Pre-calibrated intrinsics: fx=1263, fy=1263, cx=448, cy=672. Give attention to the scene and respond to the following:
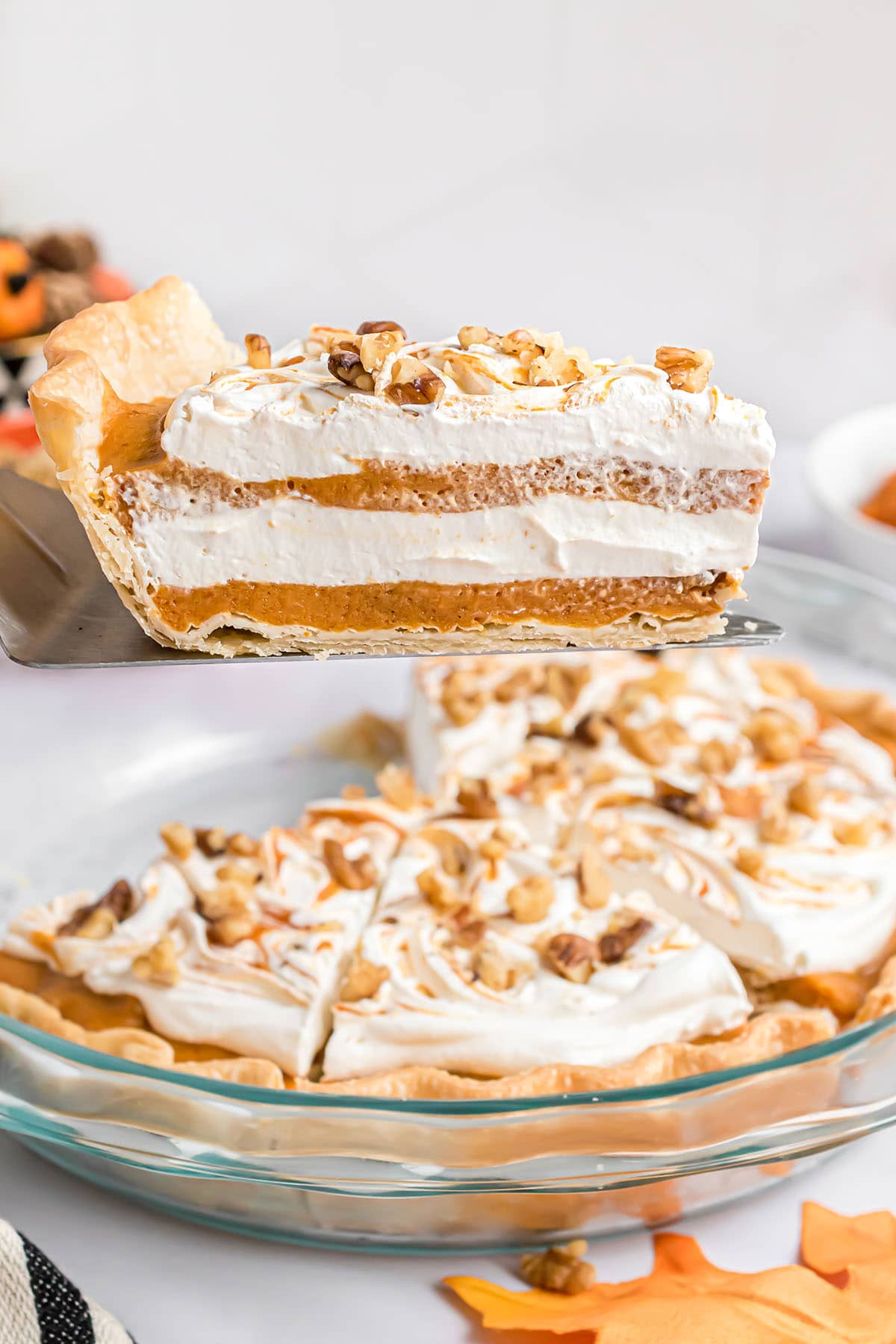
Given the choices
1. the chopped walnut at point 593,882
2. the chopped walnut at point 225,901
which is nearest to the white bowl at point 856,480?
the chopped walnut at point 593,882

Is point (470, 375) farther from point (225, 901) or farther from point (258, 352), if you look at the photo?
point (225, 901)

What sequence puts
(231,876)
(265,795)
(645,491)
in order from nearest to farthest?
1. (645,491)
2. (231,876)
3. (265,795)

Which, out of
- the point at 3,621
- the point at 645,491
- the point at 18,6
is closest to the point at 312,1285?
the point at 3,621

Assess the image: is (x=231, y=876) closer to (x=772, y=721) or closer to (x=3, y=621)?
(x=3, y=621)

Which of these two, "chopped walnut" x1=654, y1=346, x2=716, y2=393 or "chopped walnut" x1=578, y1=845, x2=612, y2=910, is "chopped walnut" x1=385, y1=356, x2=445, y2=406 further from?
"chopped walnut" x1=578, y1=845, x2=612, y2=910

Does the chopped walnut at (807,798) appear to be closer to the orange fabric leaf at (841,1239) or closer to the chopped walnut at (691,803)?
the chopped walnut at (691,803)

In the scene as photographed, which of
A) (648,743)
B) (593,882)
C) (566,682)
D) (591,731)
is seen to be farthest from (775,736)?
(593,882)

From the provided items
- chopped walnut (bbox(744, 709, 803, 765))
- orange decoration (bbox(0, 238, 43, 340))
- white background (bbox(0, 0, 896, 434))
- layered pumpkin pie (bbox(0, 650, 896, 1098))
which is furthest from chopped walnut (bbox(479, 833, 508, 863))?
white background (bbox(0, 0, 896, 434))
